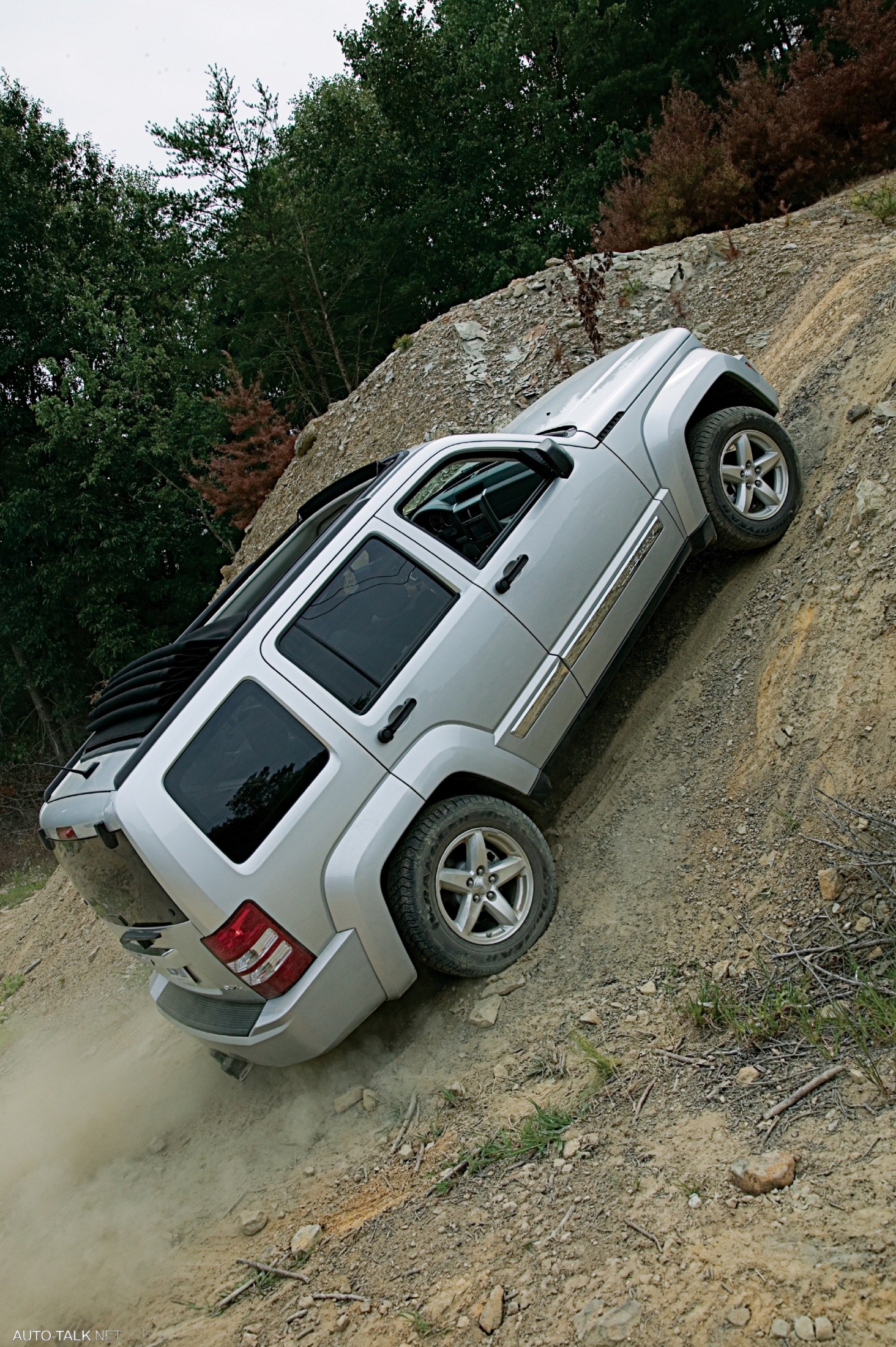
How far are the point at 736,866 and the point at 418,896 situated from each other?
1.38 m

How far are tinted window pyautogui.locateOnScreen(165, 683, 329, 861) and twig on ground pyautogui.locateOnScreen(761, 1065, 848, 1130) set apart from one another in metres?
2.07

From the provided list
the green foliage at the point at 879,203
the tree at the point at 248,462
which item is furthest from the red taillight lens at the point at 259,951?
the tree at the point at 248,462

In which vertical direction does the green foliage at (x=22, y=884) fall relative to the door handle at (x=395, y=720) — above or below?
below

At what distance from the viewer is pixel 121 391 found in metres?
20.7

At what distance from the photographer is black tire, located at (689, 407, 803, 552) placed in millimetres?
5473

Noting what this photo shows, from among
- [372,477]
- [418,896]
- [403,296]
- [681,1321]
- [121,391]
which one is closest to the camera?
[681,1321]

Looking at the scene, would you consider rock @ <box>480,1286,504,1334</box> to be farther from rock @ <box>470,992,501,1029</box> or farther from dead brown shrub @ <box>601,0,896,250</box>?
dead brown shrub @ <box>601,0,896,250</box>

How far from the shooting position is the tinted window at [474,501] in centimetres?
480

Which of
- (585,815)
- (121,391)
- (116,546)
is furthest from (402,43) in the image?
(585,815)

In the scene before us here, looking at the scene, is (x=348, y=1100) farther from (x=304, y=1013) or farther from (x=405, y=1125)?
(x=304, y=1013)

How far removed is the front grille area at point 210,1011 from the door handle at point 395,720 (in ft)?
3.97

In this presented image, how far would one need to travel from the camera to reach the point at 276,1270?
3.38m

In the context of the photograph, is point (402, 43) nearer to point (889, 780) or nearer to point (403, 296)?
point (403, 296)

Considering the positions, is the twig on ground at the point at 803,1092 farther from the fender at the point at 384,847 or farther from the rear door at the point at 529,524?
the rear door at the point at 529,524
